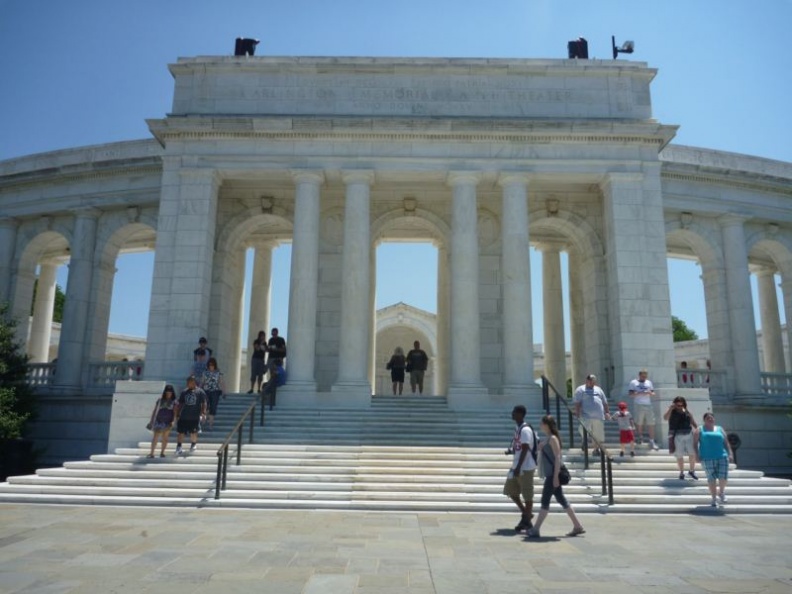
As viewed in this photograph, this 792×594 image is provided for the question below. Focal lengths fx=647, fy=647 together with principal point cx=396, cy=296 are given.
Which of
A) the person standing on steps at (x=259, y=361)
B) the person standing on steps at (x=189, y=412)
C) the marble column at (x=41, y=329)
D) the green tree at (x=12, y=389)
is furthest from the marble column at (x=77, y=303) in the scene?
the person standing on steps at (x=189, y=412)

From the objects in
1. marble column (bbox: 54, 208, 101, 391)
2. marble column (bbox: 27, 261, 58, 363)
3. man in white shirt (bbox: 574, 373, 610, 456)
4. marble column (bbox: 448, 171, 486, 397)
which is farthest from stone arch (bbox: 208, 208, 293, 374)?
man in white shirt (bbox: 574, 373, 610, 456)

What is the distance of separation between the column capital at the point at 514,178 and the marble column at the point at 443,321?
501 centimetres

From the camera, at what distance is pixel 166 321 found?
2162 cm

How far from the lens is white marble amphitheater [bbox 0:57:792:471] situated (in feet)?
71.4

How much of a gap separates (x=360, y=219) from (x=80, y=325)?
42.9 feet

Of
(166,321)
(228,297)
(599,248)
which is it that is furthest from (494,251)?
(166,321)

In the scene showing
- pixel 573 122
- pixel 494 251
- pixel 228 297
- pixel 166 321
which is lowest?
pixel 166 321

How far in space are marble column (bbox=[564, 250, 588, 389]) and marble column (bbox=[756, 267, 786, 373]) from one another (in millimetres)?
8614

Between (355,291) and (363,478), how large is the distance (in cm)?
824

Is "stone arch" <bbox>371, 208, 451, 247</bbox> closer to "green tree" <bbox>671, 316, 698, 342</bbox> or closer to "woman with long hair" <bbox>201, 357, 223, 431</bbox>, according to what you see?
"woman with long hair" <bbox>201, 357, 223, 431</bbox>

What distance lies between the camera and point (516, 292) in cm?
2180

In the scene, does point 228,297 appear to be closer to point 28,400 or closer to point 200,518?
point 28,400

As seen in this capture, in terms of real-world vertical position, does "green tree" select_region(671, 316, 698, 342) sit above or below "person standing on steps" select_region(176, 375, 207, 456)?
above

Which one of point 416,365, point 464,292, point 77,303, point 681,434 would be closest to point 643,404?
point 681,434
